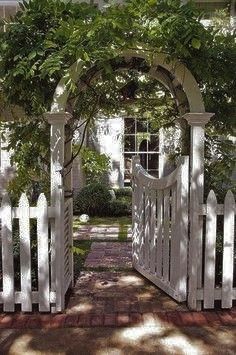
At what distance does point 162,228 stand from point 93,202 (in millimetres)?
5365

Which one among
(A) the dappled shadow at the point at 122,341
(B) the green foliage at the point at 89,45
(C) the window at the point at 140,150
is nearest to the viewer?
(A) the dappled shadow at the point at 122,341

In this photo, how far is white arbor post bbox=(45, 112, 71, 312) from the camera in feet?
10.4

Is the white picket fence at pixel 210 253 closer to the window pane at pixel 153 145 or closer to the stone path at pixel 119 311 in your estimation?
the stone path at pixel 119 311

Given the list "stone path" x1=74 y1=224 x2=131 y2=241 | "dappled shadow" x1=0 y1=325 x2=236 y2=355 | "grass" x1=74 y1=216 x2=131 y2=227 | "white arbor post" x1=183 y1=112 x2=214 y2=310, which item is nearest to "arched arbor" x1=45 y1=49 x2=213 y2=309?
"white arbor post" x1=183 y1=112 x2=214 y2=310

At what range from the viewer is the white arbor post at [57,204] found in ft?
10.4

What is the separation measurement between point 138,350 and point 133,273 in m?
1.74

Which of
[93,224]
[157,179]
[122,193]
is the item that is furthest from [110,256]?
[122,193]

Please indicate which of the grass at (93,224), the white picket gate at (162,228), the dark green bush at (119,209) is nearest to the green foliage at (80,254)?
the grass at (93,224)

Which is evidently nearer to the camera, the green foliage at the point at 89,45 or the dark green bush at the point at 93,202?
the green foliage at the point at 89,45

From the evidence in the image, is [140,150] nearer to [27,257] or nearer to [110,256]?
[110,256]

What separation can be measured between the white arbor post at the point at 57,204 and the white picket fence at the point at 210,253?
1.13 meters

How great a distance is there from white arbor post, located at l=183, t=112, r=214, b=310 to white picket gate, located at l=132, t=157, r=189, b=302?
0.19 ft

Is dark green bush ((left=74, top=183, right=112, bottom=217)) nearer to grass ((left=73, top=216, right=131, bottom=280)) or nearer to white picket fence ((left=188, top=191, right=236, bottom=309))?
grass ((left=73, top=216, right=131, bottom=280))

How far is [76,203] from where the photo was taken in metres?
9.01
